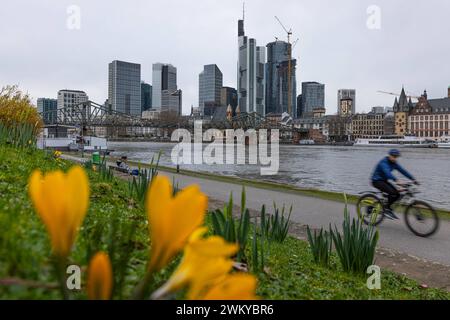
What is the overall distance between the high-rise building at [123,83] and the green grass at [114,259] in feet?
466

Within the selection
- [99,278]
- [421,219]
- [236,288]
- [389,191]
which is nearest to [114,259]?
[99,278]

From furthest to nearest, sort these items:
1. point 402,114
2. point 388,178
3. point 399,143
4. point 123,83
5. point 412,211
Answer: point 402,114 < point 123,83 < point 399,143 < point 388,178 < point 412,211

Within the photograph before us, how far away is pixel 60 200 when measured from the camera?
2.63 ft

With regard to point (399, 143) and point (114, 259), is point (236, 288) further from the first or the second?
point (399, 143)

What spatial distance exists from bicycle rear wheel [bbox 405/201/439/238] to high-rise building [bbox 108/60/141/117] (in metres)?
139

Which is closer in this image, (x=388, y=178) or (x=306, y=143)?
(x=388, y=178)

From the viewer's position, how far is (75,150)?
49.4 metres

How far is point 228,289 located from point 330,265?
4281 millimetres

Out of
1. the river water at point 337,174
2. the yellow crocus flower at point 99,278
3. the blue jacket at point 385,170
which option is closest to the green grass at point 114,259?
the yellow crocus flower at point 99,278

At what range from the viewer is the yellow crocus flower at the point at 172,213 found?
84cm

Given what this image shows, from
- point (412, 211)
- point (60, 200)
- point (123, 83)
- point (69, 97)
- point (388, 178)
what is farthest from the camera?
point (123, 83)

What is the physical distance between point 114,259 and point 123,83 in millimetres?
151800
